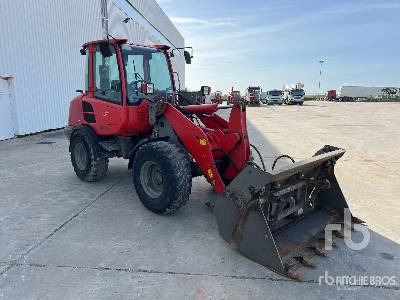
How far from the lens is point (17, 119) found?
1284 centimetres

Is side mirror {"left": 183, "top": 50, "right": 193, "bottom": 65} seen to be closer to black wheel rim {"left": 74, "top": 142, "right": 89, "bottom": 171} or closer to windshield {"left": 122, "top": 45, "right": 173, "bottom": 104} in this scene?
windshield {"left": 122, "top": 45, "right": 173, "bottom": 104}

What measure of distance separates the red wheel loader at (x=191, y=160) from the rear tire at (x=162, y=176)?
0.05 feet

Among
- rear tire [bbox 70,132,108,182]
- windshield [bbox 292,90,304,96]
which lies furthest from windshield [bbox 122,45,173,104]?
windshield [bbox 292,90,304,96]

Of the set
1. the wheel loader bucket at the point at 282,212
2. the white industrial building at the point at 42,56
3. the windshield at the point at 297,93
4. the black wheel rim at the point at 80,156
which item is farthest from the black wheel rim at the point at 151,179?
the windshield at the point at 297,93

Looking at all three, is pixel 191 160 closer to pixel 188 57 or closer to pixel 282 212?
pixel 282 212

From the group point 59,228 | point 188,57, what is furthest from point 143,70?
point 59,228

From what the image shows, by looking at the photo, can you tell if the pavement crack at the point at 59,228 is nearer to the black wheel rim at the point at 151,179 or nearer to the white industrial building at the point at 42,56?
the black wheel rim at the point at 151,179

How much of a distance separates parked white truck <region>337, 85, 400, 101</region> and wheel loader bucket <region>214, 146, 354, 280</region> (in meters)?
58.1

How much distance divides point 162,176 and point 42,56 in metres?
12.4

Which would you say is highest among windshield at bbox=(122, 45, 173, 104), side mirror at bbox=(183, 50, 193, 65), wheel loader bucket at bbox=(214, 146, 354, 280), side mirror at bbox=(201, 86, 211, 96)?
side mirror at bbox=(183, 50, 193, 65)

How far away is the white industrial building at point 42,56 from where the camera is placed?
1244 cm

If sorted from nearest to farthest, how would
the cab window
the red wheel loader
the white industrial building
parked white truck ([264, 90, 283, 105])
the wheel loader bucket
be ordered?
1. the wheel loader bucket
2. the red wheel loader
3. the cab window
4. the white industrial building
5. parked white truck ([264, 90, 283, 105])

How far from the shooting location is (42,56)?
14273 millimetres

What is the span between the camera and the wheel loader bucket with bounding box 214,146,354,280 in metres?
3.43
